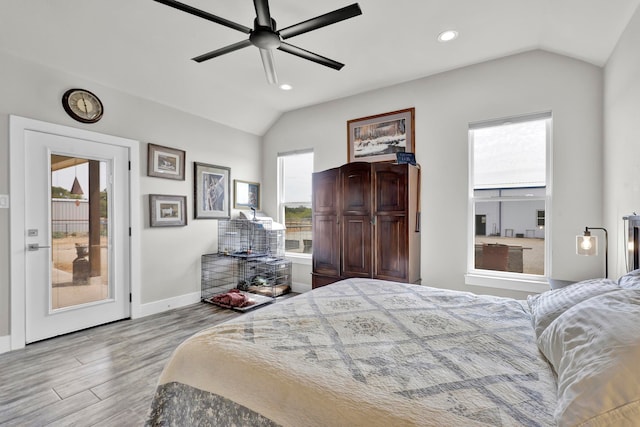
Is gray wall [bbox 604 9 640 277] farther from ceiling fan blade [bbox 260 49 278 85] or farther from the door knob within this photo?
the door knob

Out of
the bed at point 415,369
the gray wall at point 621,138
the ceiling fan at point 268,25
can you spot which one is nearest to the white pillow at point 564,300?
the bed at point 415,369

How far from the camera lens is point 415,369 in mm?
1046

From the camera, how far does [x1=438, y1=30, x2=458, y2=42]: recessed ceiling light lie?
271cm

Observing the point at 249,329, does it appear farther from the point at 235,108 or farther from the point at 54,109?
the point at 235,108

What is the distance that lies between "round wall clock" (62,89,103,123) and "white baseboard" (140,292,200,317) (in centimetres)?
220

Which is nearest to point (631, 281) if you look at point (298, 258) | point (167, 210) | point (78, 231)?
point (298, 258)

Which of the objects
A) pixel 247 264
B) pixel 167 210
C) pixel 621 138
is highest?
pixel 621 138

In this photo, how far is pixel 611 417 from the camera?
Result: 2.26ft

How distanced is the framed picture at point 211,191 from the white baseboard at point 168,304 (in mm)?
1109

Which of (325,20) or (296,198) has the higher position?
(325,20)

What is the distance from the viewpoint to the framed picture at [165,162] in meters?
3.68

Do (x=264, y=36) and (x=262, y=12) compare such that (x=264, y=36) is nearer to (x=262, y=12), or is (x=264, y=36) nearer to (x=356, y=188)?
(x=262, y=12)

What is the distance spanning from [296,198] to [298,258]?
0.98 meters

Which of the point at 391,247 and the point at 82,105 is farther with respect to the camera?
the point at 391,247
